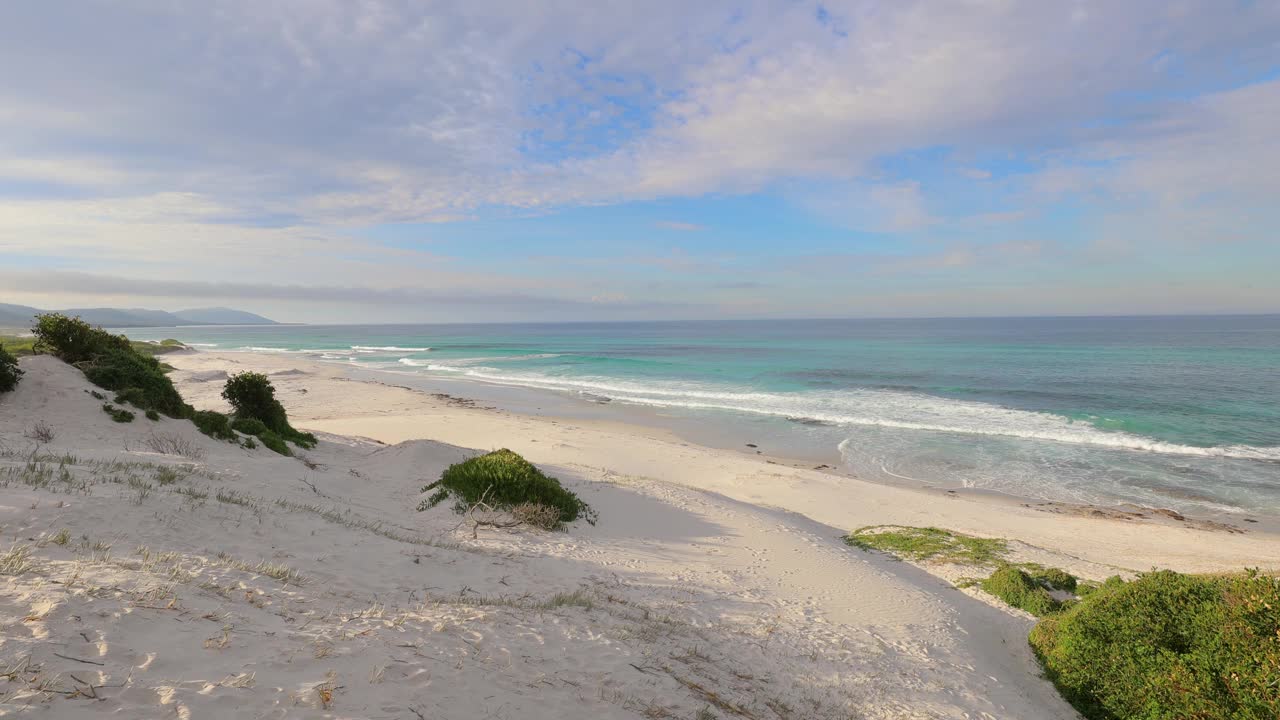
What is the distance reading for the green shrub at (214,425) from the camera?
11.7 metres

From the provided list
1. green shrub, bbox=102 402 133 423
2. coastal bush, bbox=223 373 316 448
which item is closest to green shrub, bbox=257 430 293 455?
coastal bush, bbox=223 373 316 448

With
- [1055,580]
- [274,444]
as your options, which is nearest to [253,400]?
[274,444]

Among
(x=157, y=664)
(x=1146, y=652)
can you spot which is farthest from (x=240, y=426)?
(x=1146, y=652)

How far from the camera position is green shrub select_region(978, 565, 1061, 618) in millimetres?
7609

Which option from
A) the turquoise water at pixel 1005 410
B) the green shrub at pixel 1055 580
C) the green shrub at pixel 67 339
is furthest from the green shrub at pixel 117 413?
the turquoise water at pixel 1005 410

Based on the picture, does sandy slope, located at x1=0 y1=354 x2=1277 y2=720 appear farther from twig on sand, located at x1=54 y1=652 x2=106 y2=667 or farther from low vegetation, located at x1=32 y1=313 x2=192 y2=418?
low vegetation, located at x1=32 y1=313 x2=192 y2=418

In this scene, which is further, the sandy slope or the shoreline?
the shoreline

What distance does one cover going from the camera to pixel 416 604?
16.0 ft

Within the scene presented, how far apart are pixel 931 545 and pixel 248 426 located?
15382 millimetres

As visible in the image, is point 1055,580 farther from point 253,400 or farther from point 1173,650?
point 253,400

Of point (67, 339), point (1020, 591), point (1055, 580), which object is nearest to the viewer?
point (1020, 591)

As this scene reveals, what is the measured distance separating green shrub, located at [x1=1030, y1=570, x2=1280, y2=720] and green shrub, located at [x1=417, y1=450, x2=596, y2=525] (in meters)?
7.04

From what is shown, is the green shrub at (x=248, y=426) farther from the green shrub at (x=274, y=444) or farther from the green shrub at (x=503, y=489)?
the green shrub at (x=503, y=489)

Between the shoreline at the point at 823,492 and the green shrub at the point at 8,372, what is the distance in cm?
938
